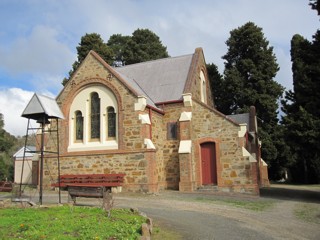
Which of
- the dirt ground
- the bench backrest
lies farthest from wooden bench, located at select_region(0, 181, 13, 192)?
the dirt ground

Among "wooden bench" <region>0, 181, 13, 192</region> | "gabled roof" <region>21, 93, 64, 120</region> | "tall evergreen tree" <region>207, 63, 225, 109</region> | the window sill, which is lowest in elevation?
"wooden bench" <region>0, 181, 13, 192</region>

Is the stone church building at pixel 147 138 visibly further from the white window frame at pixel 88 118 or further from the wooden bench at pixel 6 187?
the wooden bench at pixel 6 187

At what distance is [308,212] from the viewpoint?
12.5 metres

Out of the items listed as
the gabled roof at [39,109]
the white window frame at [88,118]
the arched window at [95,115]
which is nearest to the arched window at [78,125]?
the white window frame at [88,118]

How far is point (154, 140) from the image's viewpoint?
20.8 m

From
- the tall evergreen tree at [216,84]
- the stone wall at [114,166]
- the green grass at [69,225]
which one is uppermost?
the tall evergreen tree at [216,84]

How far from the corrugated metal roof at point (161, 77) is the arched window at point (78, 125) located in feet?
13.7

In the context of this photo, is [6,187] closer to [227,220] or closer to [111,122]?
[111,122]

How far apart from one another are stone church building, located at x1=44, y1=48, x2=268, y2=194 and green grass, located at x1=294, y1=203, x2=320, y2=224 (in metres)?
4.85

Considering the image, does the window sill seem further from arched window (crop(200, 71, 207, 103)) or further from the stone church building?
arched window (crop(200, 71, 207, 103))

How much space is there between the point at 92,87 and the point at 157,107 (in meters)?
4.58

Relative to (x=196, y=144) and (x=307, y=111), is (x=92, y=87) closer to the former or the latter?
(x=196, y=144)

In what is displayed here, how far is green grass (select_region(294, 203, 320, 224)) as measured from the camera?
36.0 feet

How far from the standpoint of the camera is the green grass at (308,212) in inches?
432
